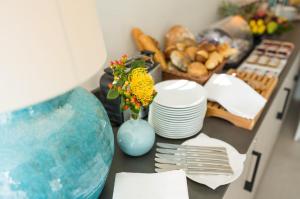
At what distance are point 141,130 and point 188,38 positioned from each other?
Answer: 683mm

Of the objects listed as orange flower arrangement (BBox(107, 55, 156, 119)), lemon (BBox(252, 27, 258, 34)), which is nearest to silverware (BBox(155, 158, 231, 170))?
orange flower arrangement (BBox(107, 55, 156, 119))

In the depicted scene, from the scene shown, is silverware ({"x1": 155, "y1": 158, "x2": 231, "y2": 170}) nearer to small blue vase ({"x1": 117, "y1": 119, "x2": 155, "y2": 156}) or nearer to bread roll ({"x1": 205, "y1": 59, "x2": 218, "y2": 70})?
small blue vase ({"x1": 117, "y1": 119, "x2": 155, "y2": 156})

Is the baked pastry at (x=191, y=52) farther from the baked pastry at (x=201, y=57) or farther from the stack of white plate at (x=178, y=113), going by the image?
the stack of white plate at (x=178, y=113)

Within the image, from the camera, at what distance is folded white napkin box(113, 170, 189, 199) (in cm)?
58

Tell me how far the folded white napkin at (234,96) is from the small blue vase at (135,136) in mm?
323

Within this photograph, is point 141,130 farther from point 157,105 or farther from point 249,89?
point 249,89

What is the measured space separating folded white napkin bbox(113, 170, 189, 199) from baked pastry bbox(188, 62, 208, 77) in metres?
0.46

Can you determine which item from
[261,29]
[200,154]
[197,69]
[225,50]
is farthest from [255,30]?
[200,154]

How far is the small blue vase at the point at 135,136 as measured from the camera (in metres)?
0.67

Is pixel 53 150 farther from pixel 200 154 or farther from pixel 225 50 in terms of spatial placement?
pixel 225 50

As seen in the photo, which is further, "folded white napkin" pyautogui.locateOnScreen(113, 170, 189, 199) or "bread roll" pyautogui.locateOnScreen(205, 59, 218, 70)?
"bread roll" pyautogui.locateOnScreen(205, 59, 218, 70)

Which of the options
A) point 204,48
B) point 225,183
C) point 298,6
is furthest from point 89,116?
point 298,6

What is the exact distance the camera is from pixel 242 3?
5.88 feet

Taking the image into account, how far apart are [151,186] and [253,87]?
2.04 ft
